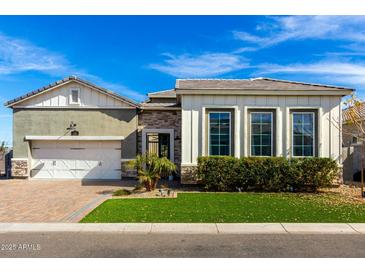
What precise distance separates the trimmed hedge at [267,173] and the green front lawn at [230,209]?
0.99m

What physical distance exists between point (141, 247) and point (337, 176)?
1122 centimetres

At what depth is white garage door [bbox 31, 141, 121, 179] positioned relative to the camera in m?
16.4

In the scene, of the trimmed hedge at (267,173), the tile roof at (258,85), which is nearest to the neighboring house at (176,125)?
the tile roof at (258,85)

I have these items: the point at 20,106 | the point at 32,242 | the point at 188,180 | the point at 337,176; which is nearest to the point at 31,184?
the point at 20,106

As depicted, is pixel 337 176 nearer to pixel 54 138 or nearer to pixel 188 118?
pixel 188 118

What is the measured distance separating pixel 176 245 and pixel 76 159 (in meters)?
12.0

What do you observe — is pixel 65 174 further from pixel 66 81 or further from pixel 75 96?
pixel 66 81

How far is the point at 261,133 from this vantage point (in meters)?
13.8

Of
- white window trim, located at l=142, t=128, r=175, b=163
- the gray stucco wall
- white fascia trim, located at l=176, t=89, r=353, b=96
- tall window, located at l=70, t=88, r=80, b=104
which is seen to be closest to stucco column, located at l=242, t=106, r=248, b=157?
white fascia trim, located at l=176, t=89, r=353, b=96

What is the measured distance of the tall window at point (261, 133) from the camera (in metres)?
13.8

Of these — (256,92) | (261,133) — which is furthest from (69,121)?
(261,133)

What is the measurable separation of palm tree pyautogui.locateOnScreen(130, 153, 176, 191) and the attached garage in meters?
4.10

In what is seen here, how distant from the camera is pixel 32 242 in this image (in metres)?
6.13

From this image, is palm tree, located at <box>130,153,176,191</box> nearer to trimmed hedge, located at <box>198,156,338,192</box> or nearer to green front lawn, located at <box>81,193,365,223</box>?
green front lawn, located at <box>81,193,365,223</box>
